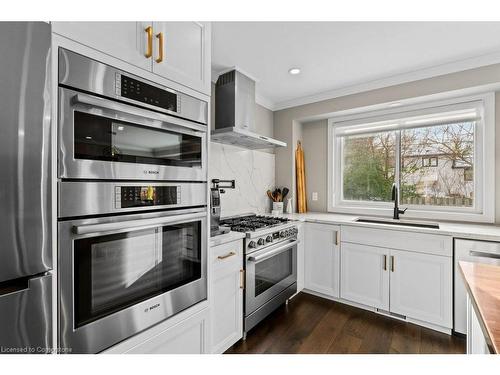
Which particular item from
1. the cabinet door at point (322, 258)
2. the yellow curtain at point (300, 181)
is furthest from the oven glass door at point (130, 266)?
the yellow curtain at point (300, 181)

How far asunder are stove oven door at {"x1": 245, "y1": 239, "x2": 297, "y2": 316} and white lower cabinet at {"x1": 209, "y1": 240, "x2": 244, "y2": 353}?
0.10 meters

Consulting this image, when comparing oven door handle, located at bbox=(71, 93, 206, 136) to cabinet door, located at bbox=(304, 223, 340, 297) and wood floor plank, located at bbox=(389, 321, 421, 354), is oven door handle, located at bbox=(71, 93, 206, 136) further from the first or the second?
wood floor plank, located at bbox=(389, 321, 421, 354)

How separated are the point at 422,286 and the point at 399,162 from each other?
1.40m

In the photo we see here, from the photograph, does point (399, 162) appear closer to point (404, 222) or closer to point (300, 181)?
point (404, 222)

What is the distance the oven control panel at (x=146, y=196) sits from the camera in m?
1.02

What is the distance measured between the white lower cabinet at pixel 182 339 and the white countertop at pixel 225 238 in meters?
0.39

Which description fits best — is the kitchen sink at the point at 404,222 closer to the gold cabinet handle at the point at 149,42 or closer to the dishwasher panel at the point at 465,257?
the dishwasher panel at the point at 465,257

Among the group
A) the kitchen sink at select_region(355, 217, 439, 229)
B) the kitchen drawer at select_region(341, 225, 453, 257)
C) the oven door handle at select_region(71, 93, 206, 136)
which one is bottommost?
the kitchen drawer at select_region(341, 225, 453, 257)

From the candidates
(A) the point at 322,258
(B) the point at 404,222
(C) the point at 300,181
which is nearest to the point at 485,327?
(A) the point at 322,258

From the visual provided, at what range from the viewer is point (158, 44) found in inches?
45.1

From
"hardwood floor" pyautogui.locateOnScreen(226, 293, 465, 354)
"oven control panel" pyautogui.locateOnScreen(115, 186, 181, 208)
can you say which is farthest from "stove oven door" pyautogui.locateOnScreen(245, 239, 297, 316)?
"oven control panel" pyautogui.locateOnScreen(115, 186, 181, 208)

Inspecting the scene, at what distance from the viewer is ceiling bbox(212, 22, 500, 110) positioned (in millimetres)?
1804

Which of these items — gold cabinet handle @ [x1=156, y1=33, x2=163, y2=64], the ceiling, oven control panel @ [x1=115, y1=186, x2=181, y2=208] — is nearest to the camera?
oven control panel @ [x1=115, y1=186, x2=181, y2=208]
